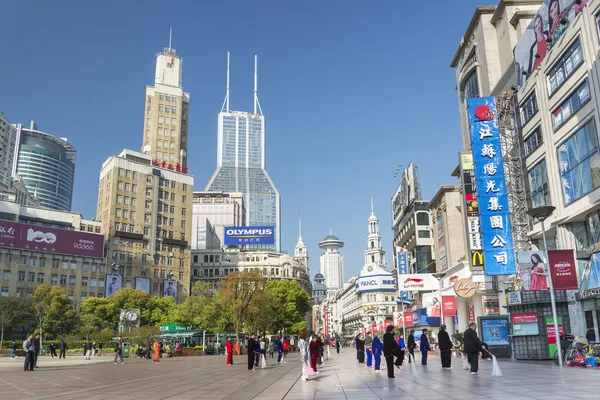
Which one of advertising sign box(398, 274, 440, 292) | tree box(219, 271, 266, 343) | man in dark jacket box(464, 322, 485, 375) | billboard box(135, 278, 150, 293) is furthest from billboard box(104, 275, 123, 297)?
man in dark jacket box(464, 322, 485, 375)

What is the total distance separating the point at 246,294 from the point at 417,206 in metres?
39.8

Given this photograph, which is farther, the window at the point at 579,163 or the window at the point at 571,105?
the window at the point at 571,105

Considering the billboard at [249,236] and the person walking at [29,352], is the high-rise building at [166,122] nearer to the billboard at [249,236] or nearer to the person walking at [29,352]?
the billboard at [249,236]

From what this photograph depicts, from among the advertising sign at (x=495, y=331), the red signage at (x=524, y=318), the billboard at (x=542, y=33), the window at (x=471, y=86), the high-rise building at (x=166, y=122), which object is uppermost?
the high-rise building at (x=166, y=122)

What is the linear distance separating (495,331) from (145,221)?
8470cm

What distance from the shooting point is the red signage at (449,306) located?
4428 centimetres

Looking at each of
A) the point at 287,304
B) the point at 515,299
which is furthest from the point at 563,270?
the point at 287,304

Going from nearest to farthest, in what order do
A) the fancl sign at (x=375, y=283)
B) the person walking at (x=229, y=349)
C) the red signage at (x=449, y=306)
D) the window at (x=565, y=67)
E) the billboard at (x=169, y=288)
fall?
the window at (x=565, y=67), the person walking at (x=229, y=349), the red signage at (x=449, y=306), the billboard at (x=169, y=288), the fancl sign at (x=375, y=283)

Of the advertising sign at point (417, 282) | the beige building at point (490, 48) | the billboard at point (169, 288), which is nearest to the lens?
the beige building at point (490, 48)

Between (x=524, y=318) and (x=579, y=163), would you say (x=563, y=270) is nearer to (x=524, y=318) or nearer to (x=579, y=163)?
(x=524, y=318)

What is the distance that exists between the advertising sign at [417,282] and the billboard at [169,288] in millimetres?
55671

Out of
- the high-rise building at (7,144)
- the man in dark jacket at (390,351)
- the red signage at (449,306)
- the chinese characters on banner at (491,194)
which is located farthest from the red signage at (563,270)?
the high-rise building at (7,144)

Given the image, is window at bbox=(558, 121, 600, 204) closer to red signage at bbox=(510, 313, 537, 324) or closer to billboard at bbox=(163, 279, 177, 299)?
red signage at bbox=(510, 313, 537, 324)

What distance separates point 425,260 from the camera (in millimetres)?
79562
